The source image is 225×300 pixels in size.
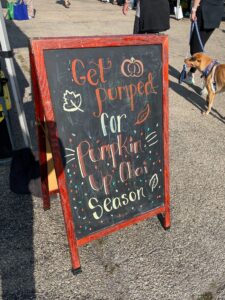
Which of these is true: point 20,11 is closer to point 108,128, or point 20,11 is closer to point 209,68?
point 209,68

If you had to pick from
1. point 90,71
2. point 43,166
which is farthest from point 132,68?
point 43,166

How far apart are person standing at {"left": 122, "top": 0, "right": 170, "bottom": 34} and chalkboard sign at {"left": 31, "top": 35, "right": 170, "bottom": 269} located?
270cm

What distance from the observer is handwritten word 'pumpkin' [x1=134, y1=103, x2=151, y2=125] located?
Answer: 218cm

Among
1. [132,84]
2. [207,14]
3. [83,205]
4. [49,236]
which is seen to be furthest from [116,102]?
[207,14]

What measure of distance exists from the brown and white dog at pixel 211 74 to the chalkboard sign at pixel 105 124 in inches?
105

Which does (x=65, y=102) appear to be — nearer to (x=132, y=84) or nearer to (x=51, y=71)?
(x=51, y=71)

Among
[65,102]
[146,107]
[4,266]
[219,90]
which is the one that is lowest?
[4,266]

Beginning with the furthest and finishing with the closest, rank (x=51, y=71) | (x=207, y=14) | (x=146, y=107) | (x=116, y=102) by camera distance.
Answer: (x=207, y=14) < (x=146, y=107) < (x=116, y=102) < (x=51, y=71)

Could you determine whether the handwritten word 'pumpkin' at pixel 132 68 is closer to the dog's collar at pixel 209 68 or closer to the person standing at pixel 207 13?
the dog's collar at pixel 209 68

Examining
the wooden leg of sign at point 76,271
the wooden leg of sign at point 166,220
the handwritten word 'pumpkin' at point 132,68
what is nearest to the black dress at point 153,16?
the handwritten word 'pumpkin' at point 132,68

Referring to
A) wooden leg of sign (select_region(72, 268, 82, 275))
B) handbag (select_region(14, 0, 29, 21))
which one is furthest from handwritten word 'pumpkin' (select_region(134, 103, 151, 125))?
handbag (select_region(14, 0, 29, 21))

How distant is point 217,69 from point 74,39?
3395 mm

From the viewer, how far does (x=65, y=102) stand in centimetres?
185

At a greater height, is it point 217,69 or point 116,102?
point 116,102
